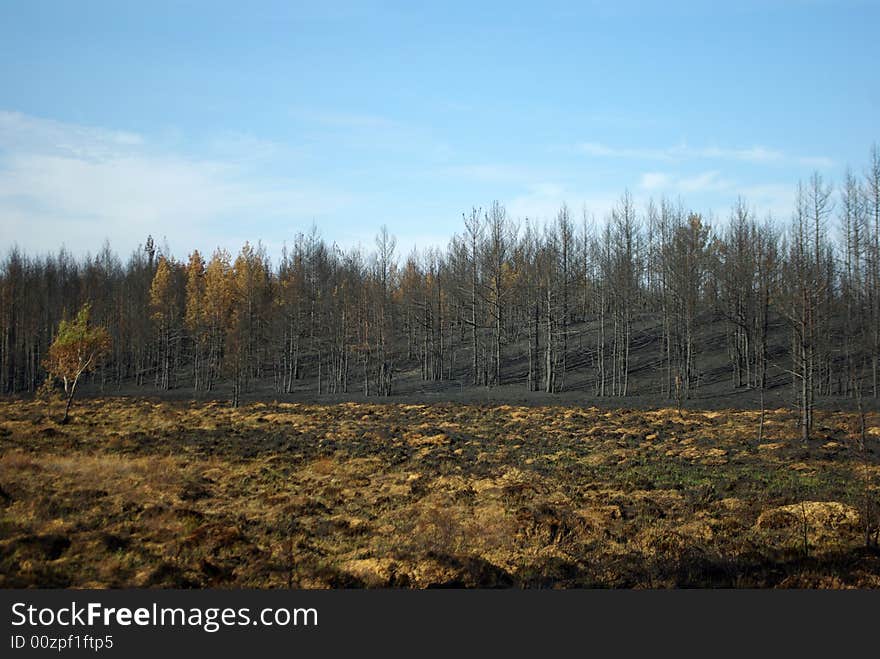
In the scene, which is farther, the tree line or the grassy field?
the tree line

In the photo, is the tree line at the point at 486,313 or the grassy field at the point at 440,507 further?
the tree line at the point at 486,313

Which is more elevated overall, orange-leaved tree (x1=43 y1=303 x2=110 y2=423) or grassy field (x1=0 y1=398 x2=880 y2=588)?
orange-leaved tree (x1=43 y1=303 x2=110 y2=423)

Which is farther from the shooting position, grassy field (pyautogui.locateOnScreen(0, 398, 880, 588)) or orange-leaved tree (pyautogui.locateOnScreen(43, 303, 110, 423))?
orange-leaved tree (pyautogui.locateOnScreen(43, 303, 110, 423))

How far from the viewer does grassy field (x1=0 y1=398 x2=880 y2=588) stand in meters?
10.7

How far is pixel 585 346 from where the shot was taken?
63.1 meters

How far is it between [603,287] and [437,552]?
165 ft

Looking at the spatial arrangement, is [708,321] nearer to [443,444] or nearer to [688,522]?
[443,444]

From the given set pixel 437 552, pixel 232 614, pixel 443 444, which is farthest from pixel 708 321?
pixel 232 614

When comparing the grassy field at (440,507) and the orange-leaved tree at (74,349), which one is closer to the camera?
the grassy field at (440,507)

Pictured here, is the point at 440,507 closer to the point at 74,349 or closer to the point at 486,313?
the point at 74,349

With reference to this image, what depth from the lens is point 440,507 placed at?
1594 cm

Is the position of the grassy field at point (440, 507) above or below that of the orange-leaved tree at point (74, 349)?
below

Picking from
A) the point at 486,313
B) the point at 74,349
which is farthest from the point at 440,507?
the point at 486,313

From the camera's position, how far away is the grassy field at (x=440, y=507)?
420 inches
